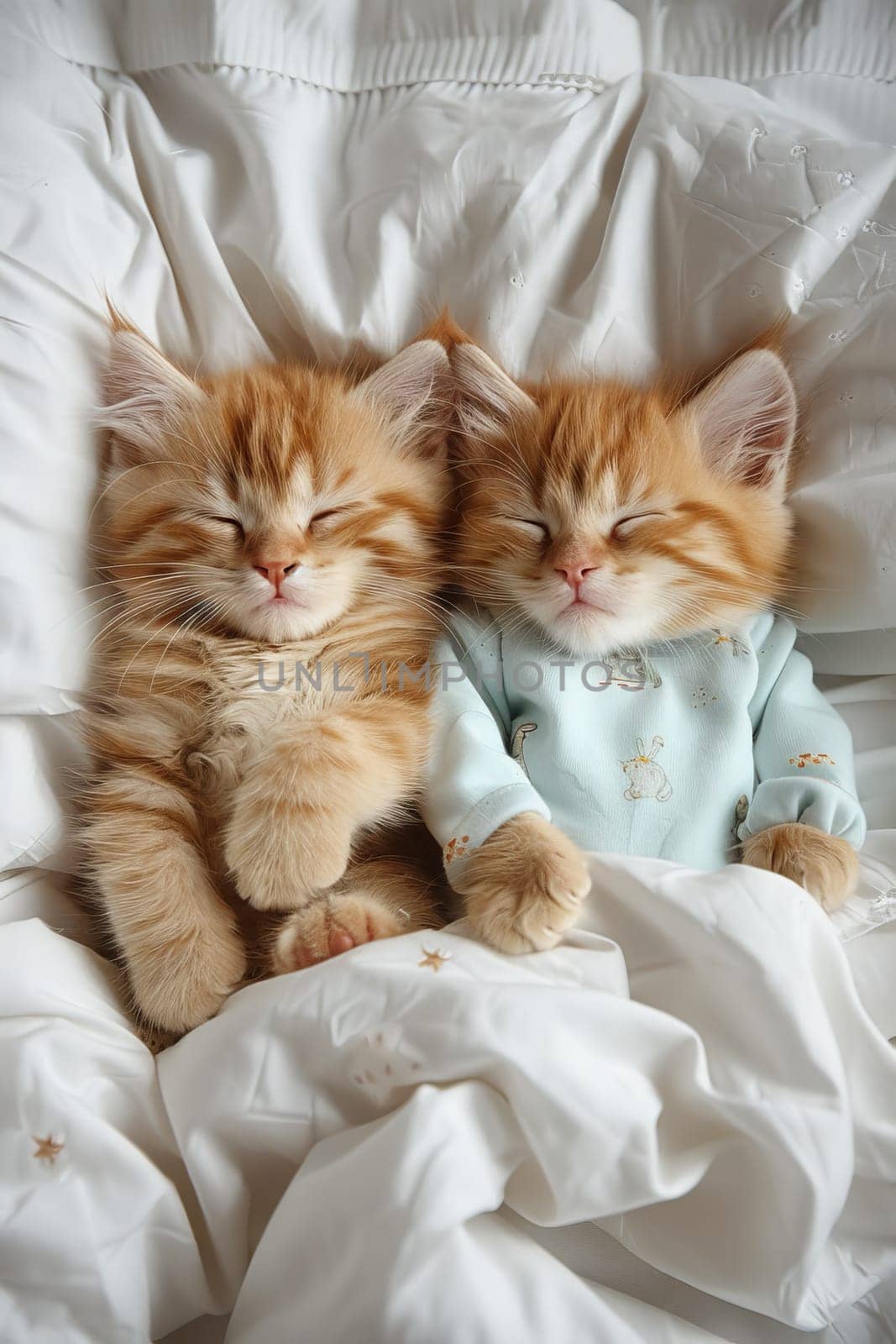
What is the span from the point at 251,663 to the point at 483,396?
1.55ft

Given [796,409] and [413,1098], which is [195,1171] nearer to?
[413,1098]

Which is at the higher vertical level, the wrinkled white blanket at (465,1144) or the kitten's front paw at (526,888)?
the kitten's front paw at (526,888)

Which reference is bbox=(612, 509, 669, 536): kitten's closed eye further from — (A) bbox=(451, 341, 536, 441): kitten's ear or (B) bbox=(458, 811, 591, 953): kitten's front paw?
(B) bbox=(458, 811, 591, 953): kitten's front paw

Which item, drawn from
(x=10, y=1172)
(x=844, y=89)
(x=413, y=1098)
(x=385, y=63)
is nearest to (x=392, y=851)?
(x=413, y=1098)

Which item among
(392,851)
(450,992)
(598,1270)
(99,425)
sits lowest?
(598,1270)

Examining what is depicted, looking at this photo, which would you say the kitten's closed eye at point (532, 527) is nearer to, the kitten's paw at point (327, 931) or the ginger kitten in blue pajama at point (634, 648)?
the ginger kitten in blue pajama at point (634, 648)

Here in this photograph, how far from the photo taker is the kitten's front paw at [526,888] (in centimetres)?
98

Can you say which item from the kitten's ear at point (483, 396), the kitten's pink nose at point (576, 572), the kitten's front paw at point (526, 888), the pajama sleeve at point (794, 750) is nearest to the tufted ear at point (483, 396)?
the kitten's ear at point (483, 396)

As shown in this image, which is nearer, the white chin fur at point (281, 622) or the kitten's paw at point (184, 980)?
the kitten's paw at point (184, 980)

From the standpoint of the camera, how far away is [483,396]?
4.16ft

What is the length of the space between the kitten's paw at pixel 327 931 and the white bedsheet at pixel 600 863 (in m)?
0.06

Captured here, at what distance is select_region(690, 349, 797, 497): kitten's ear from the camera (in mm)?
1200

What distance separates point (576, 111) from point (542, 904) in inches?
42.5

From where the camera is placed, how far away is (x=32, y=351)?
3.78 feet
